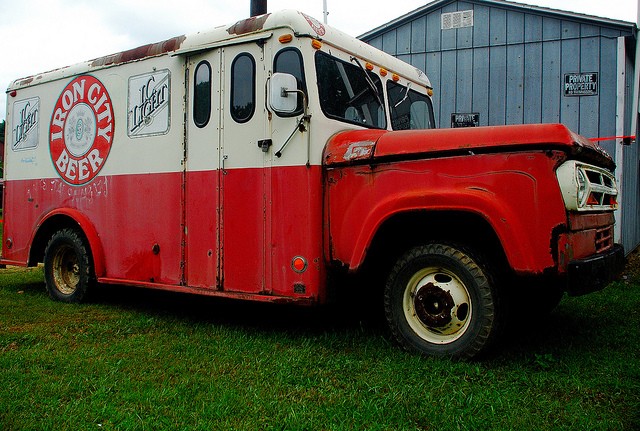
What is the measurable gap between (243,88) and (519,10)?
6.01 metres

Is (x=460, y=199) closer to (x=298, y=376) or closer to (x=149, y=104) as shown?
(x=298, y=376)

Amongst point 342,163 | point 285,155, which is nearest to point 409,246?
point 342,163

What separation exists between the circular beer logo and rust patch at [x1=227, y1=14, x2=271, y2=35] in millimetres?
1915

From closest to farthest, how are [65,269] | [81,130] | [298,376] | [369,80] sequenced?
1. [298,376]
2. [369,80]
3. [81,130]
4. [65,269]

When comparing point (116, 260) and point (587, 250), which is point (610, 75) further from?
point (116, 260)

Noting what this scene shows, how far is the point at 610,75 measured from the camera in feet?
28.5

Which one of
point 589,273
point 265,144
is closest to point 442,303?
point 589,273

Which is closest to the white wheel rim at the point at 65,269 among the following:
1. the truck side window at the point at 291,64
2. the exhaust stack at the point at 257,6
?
the truck side window at the point at 291,64

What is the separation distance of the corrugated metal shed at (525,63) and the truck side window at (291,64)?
17.9ft

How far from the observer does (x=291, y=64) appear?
193 inches

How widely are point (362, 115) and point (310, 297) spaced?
175cm

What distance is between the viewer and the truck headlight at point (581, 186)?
12.1ft

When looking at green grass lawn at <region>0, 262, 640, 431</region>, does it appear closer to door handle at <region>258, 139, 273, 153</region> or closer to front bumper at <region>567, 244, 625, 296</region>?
front bumper at <region>567, 244, 625, 296</region>

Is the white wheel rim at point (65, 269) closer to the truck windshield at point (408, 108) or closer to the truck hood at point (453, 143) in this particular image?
the truck hood at point (453, 143)
